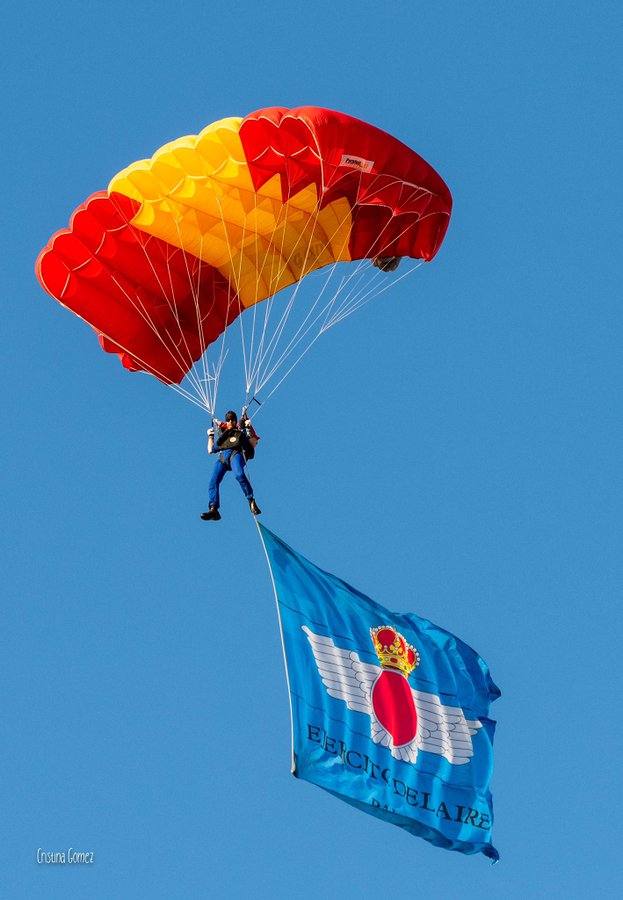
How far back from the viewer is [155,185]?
133 feet

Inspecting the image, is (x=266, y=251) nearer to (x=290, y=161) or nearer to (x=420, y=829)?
(x=290, y=161)

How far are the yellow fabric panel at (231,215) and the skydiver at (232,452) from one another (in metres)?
2.33

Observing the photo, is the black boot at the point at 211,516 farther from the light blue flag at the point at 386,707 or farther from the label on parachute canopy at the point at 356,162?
the label on parachute canopy at the point at 356,162

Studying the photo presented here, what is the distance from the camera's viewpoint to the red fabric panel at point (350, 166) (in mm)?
40062

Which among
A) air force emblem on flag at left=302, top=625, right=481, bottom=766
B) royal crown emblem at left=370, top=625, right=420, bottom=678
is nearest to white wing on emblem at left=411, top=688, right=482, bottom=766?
air force emblem on flag at left=302, top=625, right=481, bottom=766

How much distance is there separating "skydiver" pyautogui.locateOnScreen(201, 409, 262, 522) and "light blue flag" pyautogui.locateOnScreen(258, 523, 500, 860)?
25.9 inches

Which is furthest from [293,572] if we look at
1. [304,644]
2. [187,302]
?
[187,302]

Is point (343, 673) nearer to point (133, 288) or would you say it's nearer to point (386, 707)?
point (386, 707)

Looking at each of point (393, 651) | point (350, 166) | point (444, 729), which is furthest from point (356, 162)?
point (444, 729)

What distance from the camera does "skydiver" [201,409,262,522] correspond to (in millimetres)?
40219

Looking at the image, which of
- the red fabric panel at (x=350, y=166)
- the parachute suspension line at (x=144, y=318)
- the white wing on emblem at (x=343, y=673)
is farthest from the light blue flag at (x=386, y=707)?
the red fabric panel at (x=350, y=166)

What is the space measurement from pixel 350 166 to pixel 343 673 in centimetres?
575

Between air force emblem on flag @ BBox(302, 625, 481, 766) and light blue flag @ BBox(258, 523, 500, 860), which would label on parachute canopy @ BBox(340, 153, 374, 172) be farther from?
air force emblem on flag @ BBox(302, 625, 481, 766)

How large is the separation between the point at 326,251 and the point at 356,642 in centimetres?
476
